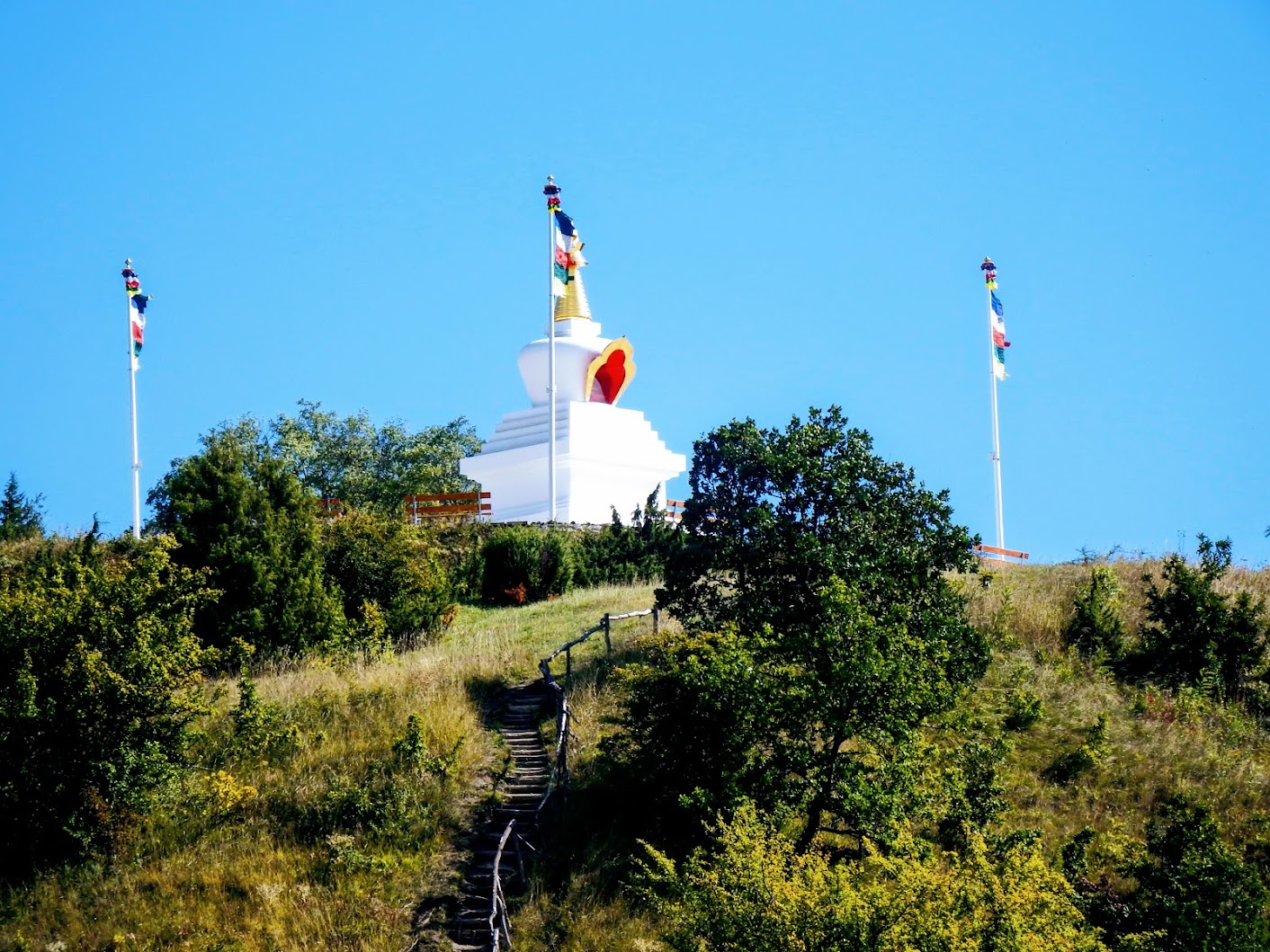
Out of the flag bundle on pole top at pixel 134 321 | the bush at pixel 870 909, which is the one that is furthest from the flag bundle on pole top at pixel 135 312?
the bush at pixel 870 909

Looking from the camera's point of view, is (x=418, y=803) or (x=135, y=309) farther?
(x=135, y=309)

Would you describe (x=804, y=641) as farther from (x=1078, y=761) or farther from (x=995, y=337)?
(x=995, y=337)

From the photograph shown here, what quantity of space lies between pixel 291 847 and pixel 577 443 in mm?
34215

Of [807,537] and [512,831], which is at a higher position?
[807,537]

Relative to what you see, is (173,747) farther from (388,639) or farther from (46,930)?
(388,639)

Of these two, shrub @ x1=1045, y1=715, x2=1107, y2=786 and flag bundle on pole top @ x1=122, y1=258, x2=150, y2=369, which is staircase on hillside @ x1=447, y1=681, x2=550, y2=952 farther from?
flag bundle on pole top @ x1=122, y1=258, x2=150, y2=369

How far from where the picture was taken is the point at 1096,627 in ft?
122

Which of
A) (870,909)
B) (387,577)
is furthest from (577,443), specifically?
(870,909)

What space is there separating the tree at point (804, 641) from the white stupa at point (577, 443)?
24775 millimetres

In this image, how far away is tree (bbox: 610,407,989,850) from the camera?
25.5m

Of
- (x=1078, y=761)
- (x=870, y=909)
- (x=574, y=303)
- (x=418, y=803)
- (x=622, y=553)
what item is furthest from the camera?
(x=574, y=303)

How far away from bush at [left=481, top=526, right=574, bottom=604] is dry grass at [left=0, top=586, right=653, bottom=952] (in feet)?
46.5

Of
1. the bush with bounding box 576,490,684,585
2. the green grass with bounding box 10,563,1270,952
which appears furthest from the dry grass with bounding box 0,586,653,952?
the bush with bounding box 576,490,684,585

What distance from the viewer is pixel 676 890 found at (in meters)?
22.6
